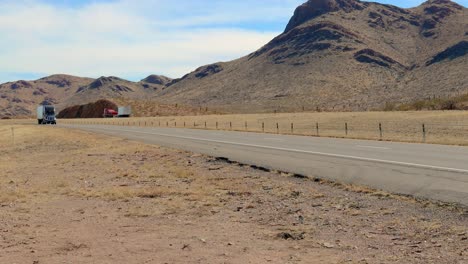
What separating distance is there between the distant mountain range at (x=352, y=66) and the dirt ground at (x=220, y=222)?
8642 cm

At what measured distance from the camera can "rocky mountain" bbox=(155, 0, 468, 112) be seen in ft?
384

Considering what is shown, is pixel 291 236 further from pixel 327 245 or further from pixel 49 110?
pixel 49 110

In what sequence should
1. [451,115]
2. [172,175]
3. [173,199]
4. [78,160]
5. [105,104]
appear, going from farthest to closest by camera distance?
[105,104]
[451,115]
[78,160]
[172,175]
[173,199]

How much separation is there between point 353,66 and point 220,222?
5670 inches

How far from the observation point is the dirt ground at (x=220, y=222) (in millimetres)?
7109

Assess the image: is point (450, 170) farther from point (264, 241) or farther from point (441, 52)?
point (441, 52)

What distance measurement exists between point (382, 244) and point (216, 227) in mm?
2847

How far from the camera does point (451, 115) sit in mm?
53375

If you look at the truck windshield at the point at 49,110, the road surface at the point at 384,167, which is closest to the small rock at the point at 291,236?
the road surface at the point at 384,167

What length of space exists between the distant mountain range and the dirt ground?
8642cm

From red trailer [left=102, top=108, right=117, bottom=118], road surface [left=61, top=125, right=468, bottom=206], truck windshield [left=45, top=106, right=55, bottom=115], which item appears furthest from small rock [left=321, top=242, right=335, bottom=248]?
red trailer [left=102, top=108, right=117, bottom=118]

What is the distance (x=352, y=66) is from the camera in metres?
148

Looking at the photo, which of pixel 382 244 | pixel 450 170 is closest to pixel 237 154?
pixel 450 170

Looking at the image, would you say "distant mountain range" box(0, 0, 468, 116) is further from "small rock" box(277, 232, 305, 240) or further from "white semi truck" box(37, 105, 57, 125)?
"small rock" box(277, 232, 305, 240)
